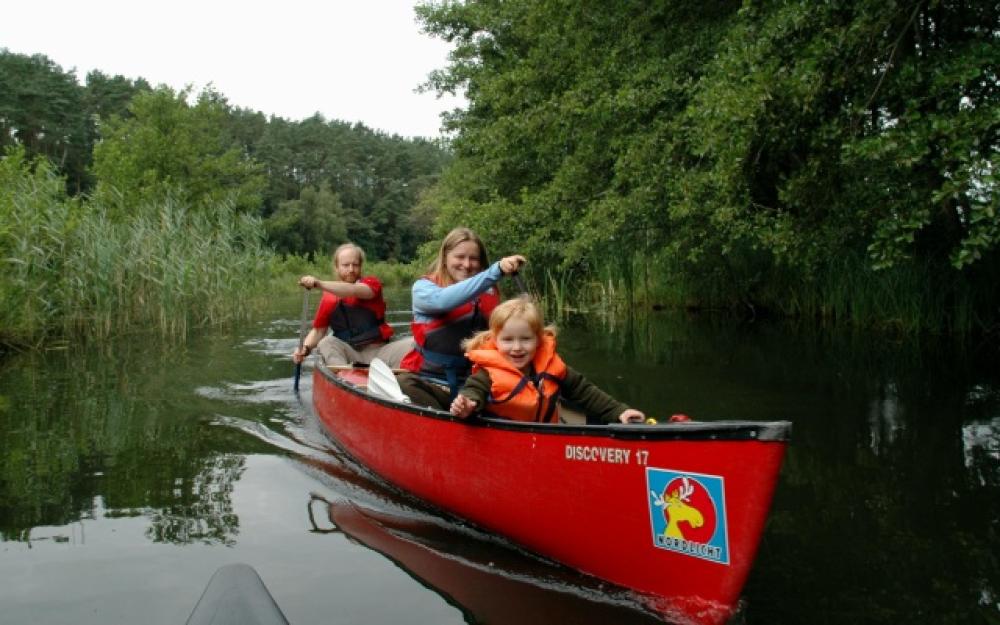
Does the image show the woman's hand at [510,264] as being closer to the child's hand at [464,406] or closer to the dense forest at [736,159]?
the child's hand at [464,406]

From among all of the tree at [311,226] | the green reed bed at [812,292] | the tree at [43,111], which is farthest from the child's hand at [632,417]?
the tree at [311,226]

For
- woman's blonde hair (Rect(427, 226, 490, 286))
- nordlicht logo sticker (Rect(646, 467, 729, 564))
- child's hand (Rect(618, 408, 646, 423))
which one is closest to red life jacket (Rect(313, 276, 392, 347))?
woman's blonde hair (Rect(427, 226, 490, 286))

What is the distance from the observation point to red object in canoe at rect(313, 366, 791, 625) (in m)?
2.64

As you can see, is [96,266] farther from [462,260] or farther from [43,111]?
[43,111]

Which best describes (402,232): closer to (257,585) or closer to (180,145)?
(180,145)

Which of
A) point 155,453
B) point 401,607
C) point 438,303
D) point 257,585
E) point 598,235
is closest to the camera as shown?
point 257,585

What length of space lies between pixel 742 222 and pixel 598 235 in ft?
10.0

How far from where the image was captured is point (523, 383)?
3.73 meters

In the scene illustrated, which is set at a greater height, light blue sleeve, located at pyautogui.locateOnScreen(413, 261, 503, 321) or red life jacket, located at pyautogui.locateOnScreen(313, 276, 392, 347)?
light blue sleeve, located at pyautogui.locateOnScreen(413, 261, 503, 321)

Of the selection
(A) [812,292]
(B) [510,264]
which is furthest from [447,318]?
(A) [812,292]

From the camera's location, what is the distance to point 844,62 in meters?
7.01

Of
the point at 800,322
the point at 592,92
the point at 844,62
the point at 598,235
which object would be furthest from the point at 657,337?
the point at 844,62

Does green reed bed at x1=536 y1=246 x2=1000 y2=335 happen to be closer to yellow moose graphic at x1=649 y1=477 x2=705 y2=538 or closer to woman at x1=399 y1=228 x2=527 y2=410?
woman at x1=399 y1=228 x2=527 y2=410

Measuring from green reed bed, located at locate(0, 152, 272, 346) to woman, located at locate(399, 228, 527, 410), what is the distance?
6668 mm
